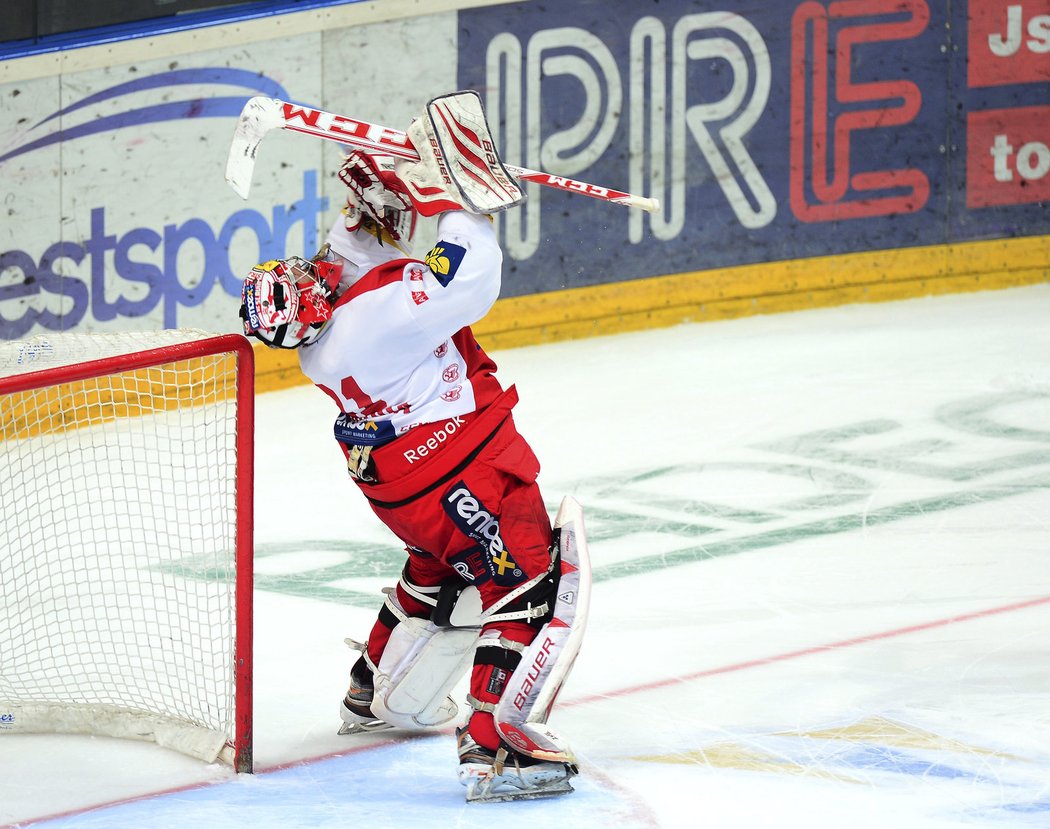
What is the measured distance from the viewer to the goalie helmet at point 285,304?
3.29 m

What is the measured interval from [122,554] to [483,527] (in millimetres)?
1344

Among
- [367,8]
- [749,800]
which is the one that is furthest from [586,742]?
[367,8]

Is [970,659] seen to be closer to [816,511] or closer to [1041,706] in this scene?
[1041,706]

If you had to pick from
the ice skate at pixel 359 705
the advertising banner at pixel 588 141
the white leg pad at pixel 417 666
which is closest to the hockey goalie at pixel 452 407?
the white leg pad at pixel 417 666

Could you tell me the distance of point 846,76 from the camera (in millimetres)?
7953

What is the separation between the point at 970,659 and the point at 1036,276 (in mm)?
4460

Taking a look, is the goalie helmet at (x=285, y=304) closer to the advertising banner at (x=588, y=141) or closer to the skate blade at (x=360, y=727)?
the skate blade at (x=360, y=727)

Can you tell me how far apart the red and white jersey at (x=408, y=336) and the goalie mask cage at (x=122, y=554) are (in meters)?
0.24

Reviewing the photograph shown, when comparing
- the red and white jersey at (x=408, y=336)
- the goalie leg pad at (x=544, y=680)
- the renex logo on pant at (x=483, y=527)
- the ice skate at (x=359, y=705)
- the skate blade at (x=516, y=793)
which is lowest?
the skate blade at (x=516, y=793)

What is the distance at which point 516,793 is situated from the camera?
3.41 m

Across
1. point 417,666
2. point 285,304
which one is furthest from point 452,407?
point 417,666

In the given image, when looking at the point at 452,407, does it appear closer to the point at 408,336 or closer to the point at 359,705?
the point at 408,336

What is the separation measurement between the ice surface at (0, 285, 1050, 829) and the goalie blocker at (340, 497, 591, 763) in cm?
10

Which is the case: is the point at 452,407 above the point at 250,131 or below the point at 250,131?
below
